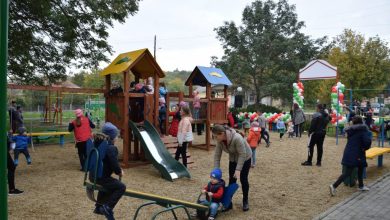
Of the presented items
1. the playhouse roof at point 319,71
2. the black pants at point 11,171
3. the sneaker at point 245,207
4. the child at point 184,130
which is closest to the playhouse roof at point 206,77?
the child at point 184,130

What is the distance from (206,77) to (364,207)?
805 centimetres

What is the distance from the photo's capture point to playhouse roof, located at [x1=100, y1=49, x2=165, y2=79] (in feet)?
31.3

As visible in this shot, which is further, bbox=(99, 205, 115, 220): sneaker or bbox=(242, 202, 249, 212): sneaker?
bbox=(242, 202, 249, 212): sneaker

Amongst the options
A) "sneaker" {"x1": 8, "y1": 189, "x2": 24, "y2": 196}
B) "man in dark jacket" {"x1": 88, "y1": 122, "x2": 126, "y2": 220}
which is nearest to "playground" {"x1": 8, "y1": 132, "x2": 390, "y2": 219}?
"sneaker" {"x1": 8, "y1": 189, "x2": 24, "y2": 196}

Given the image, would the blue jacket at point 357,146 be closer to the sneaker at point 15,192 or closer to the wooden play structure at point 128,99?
the wooden play structure at point 128,99

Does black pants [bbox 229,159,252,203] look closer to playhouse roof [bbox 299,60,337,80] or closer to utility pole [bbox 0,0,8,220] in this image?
utility pole [bbox 0,0,8,220]

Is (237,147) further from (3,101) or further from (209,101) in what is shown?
(209,101)

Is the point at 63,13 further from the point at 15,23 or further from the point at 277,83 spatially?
the point at 277,83

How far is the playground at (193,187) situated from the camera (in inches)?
225

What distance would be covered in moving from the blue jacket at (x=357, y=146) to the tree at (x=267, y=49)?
997 inches

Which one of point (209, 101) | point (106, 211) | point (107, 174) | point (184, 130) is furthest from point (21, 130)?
point (209, 101)

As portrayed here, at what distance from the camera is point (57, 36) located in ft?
44.9

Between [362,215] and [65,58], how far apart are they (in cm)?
1267

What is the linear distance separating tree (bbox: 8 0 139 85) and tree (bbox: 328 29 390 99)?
2034 cm
